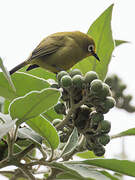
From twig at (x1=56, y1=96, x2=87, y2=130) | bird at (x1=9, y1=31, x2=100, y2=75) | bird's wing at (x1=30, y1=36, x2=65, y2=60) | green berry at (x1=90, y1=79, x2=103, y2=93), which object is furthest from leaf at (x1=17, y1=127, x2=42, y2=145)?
bird's wing at (x1=30, y1=36, x2=65, y2=60)

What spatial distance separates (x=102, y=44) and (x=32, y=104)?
0.78 m

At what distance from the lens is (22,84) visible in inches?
71.7

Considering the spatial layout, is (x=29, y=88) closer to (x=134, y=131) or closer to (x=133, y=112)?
(x=134, y=131)

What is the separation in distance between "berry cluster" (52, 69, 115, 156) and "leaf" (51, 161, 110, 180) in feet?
0.52

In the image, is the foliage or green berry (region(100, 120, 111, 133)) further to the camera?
green berry (region(100, 120, 111, 133))

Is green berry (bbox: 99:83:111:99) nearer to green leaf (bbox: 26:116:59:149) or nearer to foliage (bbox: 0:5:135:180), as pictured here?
foliage (bbox: 0:5:135:180)

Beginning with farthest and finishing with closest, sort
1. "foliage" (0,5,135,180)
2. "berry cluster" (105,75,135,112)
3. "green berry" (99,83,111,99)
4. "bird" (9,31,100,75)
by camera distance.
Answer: "berry cluster" (105,75,135,112) → "bird" (9,31,100,75) → "green berry" (99,83,111,99) → "foliage" (0,5,135,180)

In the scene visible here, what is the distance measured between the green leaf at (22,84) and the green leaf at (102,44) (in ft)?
1.32

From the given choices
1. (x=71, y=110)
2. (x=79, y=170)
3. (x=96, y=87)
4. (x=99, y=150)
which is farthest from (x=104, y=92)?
(x=79, y=170)

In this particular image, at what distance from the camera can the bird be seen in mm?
3076

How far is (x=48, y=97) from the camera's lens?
1.50 meters

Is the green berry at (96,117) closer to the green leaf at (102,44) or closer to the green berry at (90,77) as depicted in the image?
the green berry at (90,77)

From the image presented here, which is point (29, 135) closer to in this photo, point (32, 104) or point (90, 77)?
point (32, 104)

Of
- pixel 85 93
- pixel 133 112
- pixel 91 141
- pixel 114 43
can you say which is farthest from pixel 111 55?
pixel 133 112
